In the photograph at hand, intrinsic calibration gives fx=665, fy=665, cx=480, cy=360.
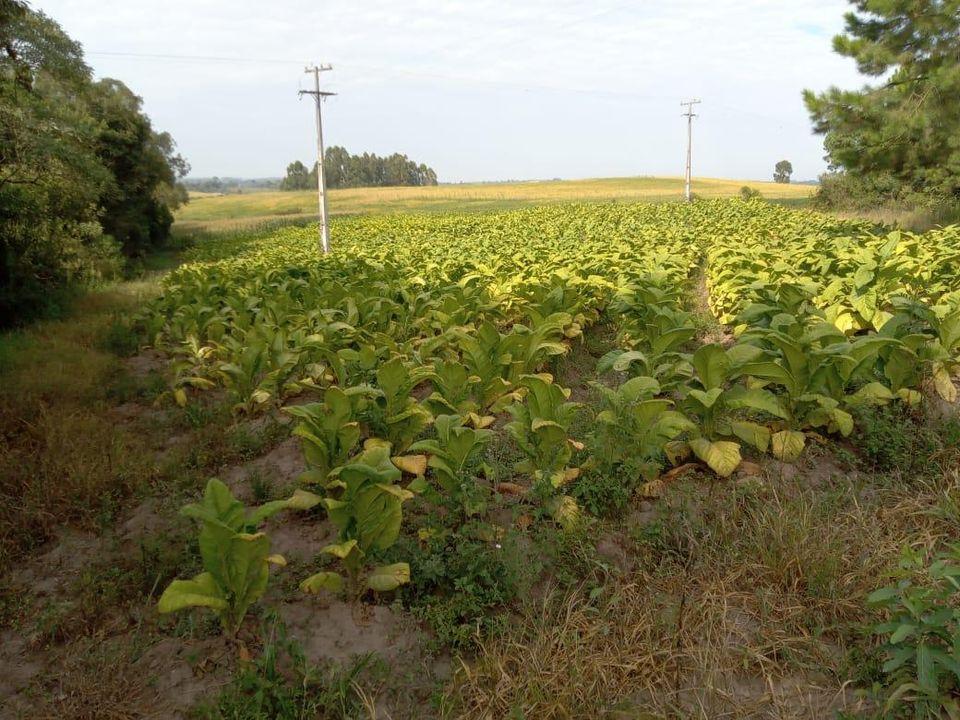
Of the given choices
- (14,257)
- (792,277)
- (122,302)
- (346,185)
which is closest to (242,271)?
(122,302)

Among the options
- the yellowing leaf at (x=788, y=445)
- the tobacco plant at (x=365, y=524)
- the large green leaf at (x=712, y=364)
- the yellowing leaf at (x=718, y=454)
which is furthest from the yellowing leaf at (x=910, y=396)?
the tobacco plant at (x=365, y=524)

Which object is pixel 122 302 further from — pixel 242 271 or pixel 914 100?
pixel 914 100

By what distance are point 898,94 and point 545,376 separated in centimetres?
1424

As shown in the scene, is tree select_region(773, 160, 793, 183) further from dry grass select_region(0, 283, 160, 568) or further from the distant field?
dry grass select_region(0, 283, 160, 568)

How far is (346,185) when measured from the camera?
120 meters

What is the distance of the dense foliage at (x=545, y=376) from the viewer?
3.96 meters

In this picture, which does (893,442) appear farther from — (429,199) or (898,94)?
(429,199)

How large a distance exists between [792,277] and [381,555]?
675 cm

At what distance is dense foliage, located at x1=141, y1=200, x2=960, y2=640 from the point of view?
396 centimetres

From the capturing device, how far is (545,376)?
5121 mm

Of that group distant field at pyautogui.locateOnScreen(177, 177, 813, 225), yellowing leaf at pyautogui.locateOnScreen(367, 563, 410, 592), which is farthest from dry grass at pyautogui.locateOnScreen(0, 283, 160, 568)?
distant field at pyautogui.locateOnScreen(177, 177, 813, 225)

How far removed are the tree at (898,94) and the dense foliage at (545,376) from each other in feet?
20.0

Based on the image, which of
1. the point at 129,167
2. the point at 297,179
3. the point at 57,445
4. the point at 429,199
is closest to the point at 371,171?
the point at 297,179

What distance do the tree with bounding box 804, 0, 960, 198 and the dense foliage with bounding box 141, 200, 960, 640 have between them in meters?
6.08
